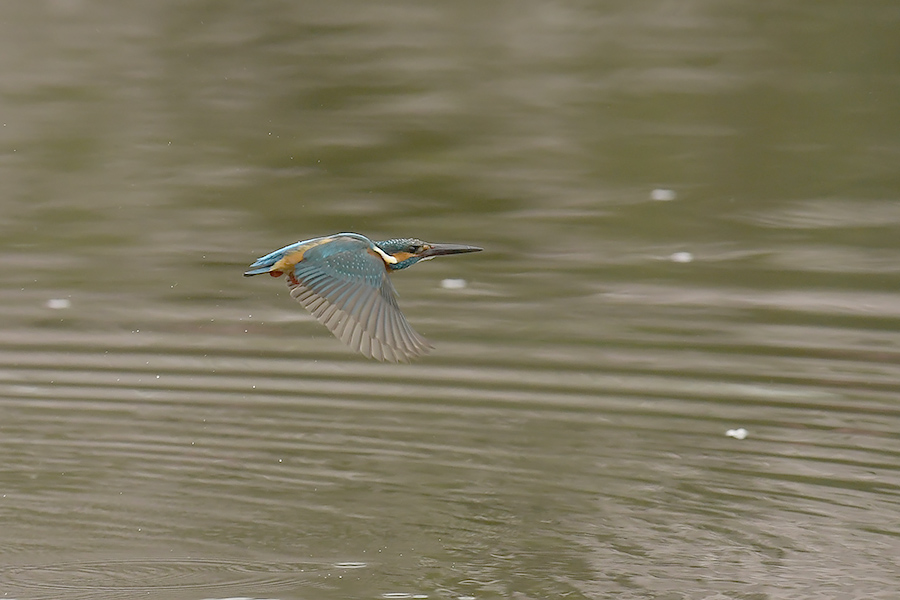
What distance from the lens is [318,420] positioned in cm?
555

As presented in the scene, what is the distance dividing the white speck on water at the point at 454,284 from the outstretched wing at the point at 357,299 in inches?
90.1

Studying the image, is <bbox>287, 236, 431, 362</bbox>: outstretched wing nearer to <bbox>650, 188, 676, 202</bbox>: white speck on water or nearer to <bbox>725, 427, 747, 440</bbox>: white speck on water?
<bbox>725, 427, 747, 440</bbox>: white speck on water

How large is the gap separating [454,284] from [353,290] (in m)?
2.58

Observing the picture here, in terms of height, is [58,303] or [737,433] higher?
[58,303]

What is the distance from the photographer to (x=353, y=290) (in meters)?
4.40

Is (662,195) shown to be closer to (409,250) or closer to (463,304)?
(463,304)

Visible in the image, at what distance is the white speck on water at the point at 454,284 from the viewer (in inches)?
273

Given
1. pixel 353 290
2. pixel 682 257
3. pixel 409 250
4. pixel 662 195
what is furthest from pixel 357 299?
pixel 662 195

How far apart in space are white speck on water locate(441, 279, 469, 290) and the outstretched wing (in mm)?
2288

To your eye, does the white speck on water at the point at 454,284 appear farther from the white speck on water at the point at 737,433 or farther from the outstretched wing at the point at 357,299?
the outstretched wing at the point at 357,299

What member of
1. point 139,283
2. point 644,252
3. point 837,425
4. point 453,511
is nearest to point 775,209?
point 644,252

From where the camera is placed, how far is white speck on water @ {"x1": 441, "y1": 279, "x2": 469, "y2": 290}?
22.7ft

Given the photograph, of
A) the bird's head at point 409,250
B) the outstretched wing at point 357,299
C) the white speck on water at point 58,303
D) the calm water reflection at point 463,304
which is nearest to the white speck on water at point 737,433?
the calm water reflection at point 463,304

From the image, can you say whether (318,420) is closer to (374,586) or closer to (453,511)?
(453,511)
